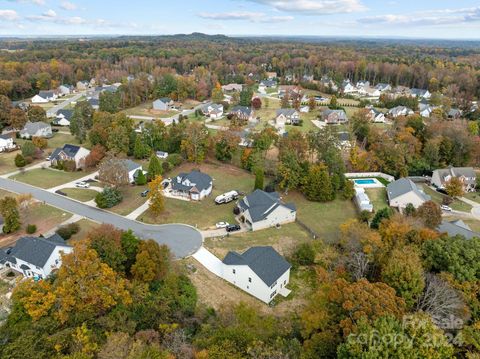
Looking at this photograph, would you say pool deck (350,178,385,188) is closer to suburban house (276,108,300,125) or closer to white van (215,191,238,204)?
white van (215,191,238,204)

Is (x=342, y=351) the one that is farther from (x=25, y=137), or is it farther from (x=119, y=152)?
(x=25, y=137)

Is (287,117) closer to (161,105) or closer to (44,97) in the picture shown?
(161,105)

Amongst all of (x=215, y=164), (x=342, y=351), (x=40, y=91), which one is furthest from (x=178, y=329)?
(x=40, y=91)

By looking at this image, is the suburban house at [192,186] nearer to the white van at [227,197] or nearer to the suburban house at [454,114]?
the white van at [227,197]

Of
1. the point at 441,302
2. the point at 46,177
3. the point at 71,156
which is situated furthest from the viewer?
the point at 71,156

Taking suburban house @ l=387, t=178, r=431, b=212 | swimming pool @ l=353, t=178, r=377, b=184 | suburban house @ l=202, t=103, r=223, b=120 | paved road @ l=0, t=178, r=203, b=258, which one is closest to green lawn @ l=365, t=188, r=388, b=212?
suburban house @ l=387, t=178, r=431, b=212

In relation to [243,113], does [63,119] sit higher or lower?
lower

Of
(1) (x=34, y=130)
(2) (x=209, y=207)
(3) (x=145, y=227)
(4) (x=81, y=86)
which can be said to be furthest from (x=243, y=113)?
(4) (x=81, y=86)
